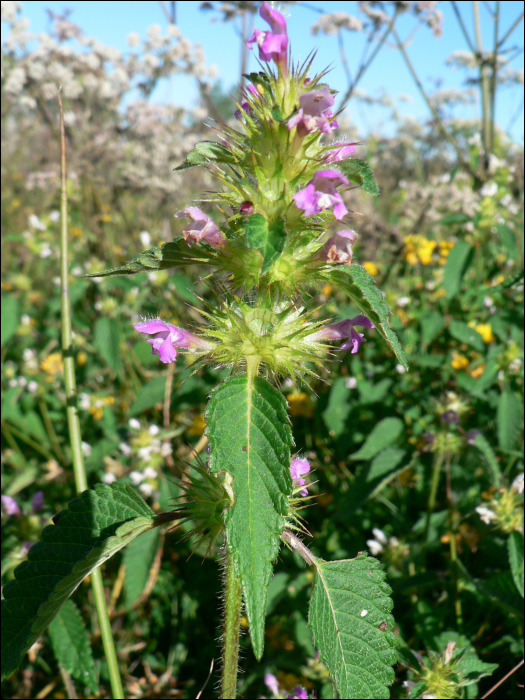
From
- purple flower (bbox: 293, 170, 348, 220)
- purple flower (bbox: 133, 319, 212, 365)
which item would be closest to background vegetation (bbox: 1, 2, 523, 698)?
purple flower (bbox: 133, 319, 212, 365)

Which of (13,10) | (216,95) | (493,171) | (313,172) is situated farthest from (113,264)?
(216,95)

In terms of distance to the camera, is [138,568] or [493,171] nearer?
[138,568]

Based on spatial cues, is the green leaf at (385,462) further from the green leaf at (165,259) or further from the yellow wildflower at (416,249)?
the yellow wildflower at (416,249)

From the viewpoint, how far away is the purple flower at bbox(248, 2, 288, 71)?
1027 mm

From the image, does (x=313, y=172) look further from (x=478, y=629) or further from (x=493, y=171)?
(x=493, y=171)

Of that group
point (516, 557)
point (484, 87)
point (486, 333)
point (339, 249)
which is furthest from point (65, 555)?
point (484, 87)

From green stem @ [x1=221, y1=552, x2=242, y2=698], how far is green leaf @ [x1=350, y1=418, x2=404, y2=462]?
4.73 feet

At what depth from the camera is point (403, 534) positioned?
7.90 feet

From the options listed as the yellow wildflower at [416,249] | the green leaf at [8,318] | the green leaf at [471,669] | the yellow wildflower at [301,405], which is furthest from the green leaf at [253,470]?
the yellow wildflower at [416,249]

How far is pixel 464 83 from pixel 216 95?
3210cm

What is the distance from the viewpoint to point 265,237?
0.91m

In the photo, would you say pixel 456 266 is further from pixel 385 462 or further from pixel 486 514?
pixel 486 514

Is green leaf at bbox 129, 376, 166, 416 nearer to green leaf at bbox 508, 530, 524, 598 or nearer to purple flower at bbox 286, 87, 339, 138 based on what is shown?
green leaf at bbox 508, 530, 524, 598

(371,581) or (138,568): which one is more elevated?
(371,581)
